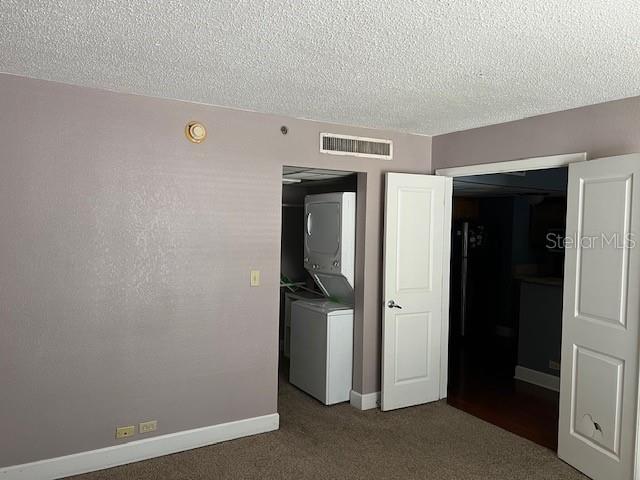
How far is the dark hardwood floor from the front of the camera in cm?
402

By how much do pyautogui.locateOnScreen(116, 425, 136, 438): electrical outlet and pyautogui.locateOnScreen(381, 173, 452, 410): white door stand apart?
1.98 meters

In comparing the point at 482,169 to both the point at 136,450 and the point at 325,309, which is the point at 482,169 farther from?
the point at 136,450

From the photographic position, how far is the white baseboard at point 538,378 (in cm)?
490

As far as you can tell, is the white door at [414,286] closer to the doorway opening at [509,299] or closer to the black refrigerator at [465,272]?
the doorway opening at [509,299]

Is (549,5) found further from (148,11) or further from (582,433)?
(582,433)

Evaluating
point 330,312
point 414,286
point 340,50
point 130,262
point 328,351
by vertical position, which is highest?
point 340,50

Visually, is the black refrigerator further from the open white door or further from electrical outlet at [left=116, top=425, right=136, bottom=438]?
electrical outlet at [left=116, top=425, right=136, bottom=438]

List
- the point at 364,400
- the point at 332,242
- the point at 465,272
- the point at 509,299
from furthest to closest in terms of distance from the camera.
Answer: the point at 465,272
the point at 509,299
the point at 332,242
the point at 364,400

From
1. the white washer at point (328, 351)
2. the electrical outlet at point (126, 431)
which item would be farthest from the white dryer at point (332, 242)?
the electrical outlet at point (126, 431)

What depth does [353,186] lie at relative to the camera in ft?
17.8

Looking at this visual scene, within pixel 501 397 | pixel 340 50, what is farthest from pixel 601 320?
pixel 340 50

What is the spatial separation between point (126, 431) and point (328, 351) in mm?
1716

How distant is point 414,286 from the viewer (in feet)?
14.3

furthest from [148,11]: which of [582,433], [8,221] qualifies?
[582,433]
